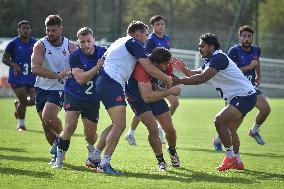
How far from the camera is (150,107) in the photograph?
12875 millimetres

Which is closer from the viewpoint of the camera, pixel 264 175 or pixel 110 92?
pixel 110 92

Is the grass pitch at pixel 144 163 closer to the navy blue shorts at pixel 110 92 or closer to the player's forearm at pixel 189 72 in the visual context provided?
the navy blue shorts at pixel 110 92

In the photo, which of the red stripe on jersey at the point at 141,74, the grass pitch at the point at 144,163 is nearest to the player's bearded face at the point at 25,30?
the grass pitch at the point at 144,163

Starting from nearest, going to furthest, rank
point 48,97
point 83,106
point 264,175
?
1. point 264,175
2. point 83,106
3. point 48,97

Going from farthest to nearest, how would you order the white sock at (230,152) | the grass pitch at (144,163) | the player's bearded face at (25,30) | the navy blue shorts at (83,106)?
the player's bearded face at (25,30)
the white sock at (230,152)
the navy blue shorts at (83,106)
the grass pitch at (144,163)

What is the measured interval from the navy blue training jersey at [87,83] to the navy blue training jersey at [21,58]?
7898 mm

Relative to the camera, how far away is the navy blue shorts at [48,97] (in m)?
14.0

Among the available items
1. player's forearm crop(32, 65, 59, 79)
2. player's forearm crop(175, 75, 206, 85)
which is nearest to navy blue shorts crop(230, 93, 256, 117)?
player's forearm crop(175, 75, 206, 85)

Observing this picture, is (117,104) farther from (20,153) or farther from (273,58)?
(273,58)

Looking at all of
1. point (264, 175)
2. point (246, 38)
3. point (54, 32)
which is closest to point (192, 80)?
point (264, 175)

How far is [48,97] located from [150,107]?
2.06 meters

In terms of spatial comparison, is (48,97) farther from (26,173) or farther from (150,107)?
(26,173)

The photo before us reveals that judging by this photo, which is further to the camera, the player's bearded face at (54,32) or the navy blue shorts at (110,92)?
the player's bearded face at (54,32)

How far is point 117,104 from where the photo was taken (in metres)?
12.0
